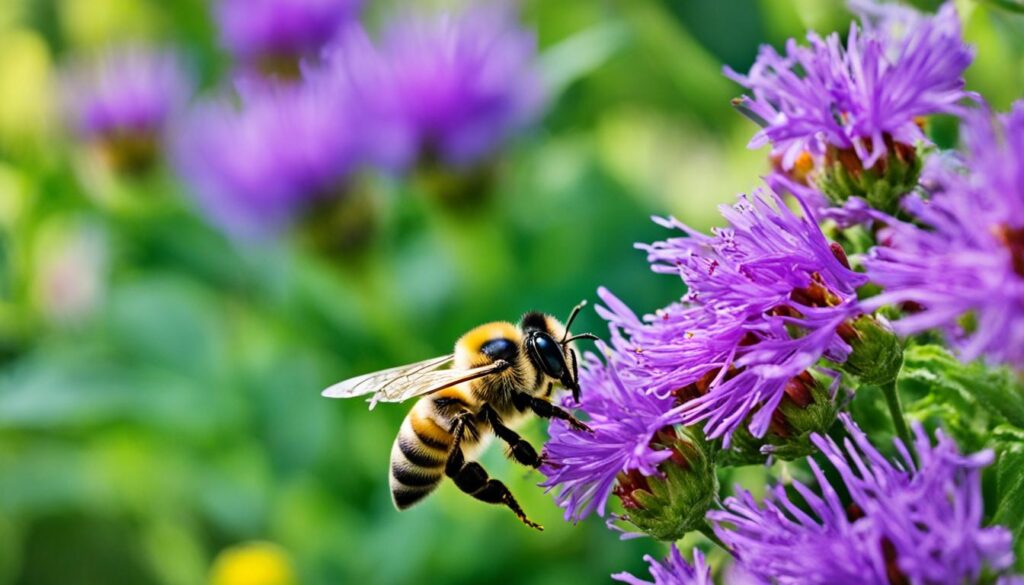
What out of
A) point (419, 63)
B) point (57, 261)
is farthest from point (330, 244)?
point (57, 261)

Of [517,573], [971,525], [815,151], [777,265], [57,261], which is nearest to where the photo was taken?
[971,525]

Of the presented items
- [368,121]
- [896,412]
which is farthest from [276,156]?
[896,412]

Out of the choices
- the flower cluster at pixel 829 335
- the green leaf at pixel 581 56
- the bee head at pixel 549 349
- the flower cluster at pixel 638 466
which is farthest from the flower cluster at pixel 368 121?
the flower cluster at pixel 638 466

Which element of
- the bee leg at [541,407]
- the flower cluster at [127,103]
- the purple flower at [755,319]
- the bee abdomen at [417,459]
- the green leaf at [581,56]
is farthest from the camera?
the flower cluster at [127,103]

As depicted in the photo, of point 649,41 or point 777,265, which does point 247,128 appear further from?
point 777,265

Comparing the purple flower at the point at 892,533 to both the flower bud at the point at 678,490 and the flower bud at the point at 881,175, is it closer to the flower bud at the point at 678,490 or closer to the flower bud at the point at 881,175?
the flower bud at the point at 678,490

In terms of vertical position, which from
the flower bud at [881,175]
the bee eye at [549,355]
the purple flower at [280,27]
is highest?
the purple flower at [280,27]

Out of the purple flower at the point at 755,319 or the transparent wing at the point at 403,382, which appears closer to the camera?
the purple flower at the point at 755,319
